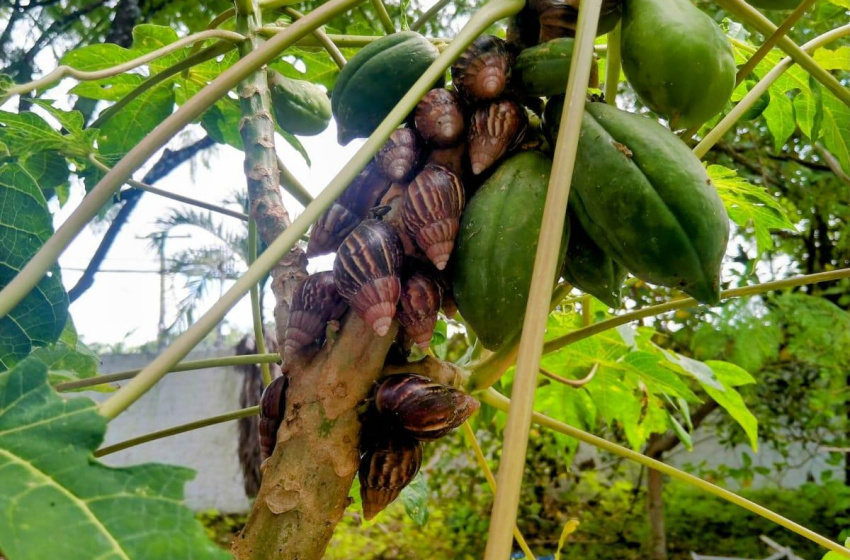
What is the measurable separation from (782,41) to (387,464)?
446mm

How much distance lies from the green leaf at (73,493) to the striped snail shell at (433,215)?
21cm

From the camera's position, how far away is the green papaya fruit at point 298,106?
0.75 m

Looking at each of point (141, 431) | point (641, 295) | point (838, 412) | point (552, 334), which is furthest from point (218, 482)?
point (552, 334)

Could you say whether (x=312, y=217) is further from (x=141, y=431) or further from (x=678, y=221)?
(x=141, y=431)

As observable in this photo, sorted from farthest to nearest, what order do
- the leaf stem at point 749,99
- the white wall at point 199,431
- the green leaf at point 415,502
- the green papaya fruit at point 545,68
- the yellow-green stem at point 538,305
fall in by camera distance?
the white wall at point 199,431, the green leaf at point 415,502, the leaf stem at point 749,99, the green papaya fruit at point 545,68, the yellow-green stem at point 538,305

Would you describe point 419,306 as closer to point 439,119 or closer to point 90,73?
point 439,119

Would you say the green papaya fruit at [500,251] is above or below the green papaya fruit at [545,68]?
below

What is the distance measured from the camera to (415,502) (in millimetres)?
972

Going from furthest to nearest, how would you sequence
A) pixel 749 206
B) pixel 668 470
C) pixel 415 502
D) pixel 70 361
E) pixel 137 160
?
pixel 749 206 < pixel 415 502 < pixel 70 361 < pixel 668 470 < pixel 137 160

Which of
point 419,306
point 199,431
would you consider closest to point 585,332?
point 419,306

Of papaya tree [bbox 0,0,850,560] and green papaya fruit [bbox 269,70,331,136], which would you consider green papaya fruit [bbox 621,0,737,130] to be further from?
green papaya fruit [bbox 269,70,331,136]

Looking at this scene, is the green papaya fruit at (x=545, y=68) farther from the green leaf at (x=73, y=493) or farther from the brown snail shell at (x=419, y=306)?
the green leaf at (x=73, y=493)

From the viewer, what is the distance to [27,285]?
38cm

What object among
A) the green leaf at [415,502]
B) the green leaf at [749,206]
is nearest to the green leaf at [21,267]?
the green leaf at [415,502]
